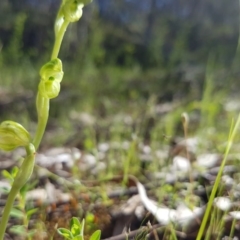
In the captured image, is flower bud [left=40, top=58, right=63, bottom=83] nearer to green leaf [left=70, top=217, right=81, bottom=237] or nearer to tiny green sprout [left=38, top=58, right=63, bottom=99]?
tiny green sprout [left=38, top=58, right=63, bottom=99]

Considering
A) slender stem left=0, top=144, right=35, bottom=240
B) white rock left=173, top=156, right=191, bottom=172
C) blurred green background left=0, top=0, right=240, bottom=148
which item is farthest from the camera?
blurred green background left=0, top=0, right=240, bottom=148

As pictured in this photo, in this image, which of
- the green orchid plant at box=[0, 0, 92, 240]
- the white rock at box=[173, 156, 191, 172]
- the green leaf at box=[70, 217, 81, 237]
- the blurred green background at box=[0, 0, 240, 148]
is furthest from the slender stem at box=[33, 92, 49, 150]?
the white rock at box=[173, 156, 191, 172]

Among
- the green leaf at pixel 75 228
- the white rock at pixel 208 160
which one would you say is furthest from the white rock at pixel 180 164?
the green leaf at pixel 75 228

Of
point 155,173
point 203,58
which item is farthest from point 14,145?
point 203,58

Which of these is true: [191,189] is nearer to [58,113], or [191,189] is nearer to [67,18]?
[67,18]

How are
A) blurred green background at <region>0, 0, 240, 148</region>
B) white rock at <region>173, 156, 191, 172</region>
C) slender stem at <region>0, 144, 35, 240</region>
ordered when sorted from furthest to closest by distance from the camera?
1. blurred green background at <region>0, 0, 240, 148</region>
2. white rock at <region>173, 156, 191, 172</region>
3. slender stem at <region>0, 144, 35, 240</region>

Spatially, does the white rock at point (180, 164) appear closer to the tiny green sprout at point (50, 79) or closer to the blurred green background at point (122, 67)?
the blurred green background at point (122, 67)
